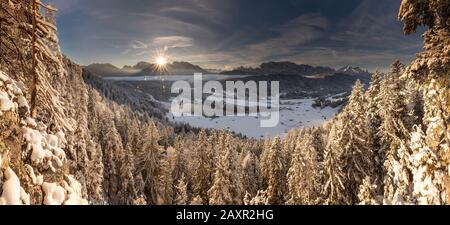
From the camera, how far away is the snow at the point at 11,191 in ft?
24.3

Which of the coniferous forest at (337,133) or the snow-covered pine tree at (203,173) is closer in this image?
the coniferous forest at (337,133)

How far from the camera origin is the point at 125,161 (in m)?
50.7

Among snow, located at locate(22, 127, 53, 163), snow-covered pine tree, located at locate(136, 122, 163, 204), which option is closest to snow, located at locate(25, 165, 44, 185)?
snow, located at locate(22, 127, 53, 163)

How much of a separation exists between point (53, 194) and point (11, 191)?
4.57ft

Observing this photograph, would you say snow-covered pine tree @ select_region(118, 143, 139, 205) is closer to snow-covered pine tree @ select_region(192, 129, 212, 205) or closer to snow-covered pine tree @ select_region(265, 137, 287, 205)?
snow-covered pine tree @ select_region(192, 129, 212, 205)

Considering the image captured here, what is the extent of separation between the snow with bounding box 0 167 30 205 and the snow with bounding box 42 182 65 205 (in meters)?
0.86

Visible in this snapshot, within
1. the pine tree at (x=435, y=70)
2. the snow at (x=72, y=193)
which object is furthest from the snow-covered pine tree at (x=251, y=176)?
the snow at (x=72, y=193)

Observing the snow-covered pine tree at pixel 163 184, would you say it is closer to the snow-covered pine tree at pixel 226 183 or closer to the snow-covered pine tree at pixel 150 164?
the snow-covered pine tree at pixel 150 164

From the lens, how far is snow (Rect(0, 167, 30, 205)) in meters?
7.40

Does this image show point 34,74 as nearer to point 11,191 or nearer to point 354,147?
point 11,191

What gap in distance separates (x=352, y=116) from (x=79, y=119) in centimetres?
2430

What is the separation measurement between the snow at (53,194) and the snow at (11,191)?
2.83 feet

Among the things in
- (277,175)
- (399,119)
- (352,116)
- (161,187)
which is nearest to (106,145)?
(161,187)

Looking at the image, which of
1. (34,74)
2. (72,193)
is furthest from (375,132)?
(34,74)
